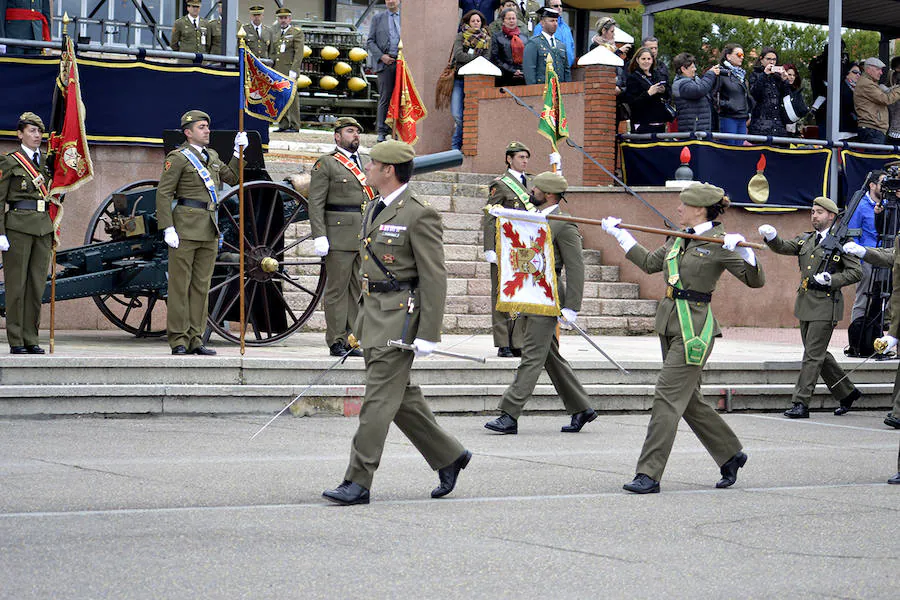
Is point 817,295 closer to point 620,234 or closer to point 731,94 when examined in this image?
point 620,234

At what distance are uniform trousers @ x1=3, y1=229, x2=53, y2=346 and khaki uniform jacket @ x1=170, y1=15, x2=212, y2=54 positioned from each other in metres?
7.38

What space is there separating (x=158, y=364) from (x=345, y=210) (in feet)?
7.79

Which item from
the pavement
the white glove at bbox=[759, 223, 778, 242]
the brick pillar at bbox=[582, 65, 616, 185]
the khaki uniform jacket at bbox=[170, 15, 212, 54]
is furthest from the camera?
the brick pillar at bbox=[582, 65, 616, 185]

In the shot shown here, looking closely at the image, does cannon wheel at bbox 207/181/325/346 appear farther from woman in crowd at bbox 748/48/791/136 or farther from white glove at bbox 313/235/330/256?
woman in crowd at bbox 748/48/791/136

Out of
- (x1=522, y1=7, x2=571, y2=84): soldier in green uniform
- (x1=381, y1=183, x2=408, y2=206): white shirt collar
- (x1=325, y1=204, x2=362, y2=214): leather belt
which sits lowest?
(x1=325, y1=204, x2=362, y2=214): leather belt

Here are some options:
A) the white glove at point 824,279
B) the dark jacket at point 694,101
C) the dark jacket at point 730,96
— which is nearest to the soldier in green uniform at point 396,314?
the white glove at point 824,279

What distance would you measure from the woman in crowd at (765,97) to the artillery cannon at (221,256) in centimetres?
778

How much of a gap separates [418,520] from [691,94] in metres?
12.4

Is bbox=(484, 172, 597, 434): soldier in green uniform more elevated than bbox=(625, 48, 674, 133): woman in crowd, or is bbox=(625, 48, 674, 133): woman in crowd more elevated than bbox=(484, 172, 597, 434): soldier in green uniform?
bbox=(625, 48, 674, 133): woman in crowd

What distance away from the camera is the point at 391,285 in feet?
25.0

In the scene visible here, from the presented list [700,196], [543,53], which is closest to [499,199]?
[700,196]

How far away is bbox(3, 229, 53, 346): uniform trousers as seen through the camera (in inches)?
455

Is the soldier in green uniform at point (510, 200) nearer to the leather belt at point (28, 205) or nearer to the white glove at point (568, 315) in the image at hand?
the white glove at point (568, 315)

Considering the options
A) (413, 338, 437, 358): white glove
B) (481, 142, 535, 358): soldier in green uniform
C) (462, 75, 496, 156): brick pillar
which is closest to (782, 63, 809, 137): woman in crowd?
(462, 75, 496, 156): brick pillar
